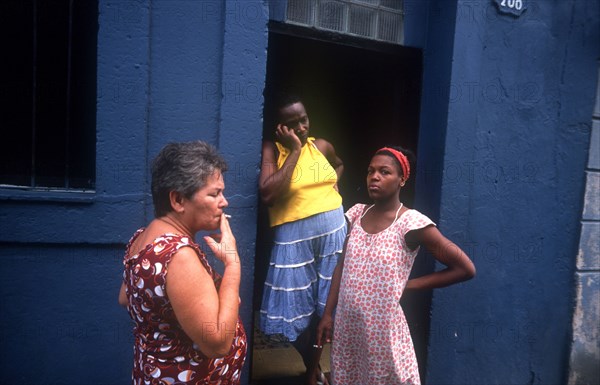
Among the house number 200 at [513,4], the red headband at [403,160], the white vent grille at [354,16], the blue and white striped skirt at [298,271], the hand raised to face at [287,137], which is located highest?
the house number 200 at [513,4]

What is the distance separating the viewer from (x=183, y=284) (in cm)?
145

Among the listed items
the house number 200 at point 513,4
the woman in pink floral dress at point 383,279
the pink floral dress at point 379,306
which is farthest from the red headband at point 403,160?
the house number 200 at point 513,4

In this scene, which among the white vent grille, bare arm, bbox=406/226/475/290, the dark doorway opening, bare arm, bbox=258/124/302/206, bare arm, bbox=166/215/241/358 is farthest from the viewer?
the dark doorway opening

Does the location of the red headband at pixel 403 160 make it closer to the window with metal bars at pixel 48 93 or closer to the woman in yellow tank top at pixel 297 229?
the woman in yellow tank top at pixel 297 229

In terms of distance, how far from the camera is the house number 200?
3223 mm

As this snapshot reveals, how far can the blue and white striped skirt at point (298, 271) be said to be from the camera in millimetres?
2795

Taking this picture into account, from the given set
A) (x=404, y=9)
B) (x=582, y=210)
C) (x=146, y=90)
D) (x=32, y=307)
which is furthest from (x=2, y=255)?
(x=582, y=210)

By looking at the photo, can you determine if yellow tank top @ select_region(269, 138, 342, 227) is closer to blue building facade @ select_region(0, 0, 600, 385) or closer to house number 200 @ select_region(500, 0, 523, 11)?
blue building facade @ select_region(0, 0, 600, 385)

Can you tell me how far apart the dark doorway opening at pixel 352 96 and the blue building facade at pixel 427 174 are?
1.2 inches

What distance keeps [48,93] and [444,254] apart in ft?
8.34

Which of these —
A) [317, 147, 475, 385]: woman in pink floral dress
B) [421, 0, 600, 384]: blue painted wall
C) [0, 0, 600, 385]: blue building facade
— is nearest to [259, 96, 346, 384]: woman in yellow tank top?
[0, 0, 600, 385]: blue building facade

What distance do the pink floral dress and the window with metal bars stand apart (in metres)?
1.77

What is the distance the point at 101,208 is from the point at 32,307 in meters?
0.72

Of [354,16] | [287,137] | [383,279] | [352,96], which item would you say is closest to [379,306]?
[383,279]
